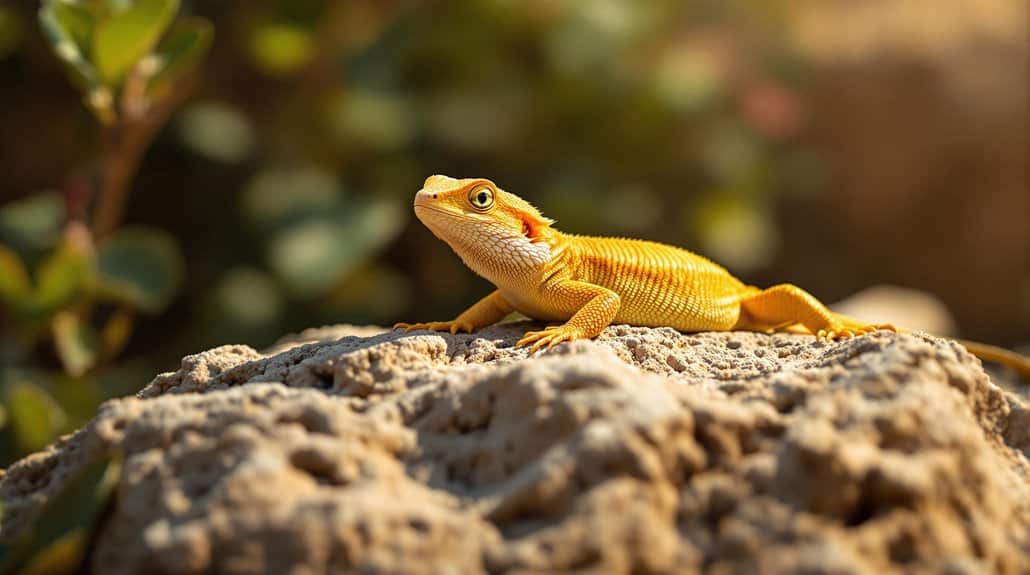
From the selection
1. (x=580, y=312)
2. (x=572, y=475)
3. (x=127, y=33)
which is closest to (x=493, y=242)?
(x=580, y=312)

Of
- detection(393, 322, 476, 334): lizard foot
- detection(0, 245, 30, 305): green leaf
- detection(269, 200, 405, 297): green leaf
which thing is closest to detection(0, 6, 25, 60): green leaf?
detection(269, 200, 405, 297): green leaf

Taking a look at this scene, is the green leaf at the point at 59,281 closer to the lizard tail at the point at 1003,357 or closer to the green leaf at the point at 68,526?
the green leaf at the point at 68,526

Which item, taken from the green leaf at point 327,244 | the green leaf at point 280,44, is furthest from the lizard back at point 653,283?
the green leaf at point 280,44

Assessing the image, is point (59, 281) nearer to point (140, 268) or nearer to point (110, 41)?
point (140, 268)

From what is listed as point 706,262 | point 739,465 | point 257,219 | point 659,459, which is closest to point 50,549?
point 659,459

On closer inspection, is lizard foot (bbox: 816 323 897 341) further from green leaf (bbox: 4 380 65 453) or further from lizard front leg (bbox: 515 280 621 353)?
green leaf (bbox: 4 380 65 453)
